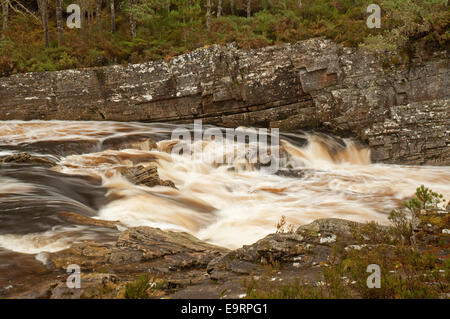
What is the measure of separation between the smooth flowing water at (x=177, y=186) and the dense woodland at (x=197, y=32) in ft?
16.4

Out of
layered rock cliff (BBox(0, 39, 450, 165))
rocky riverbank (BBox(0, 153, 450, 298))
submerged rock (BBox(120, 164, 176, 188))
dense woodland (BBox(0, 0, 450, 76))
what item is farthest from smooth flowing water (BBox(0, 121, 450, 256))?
dense woodland (BBox(0, 0, 450, 76))

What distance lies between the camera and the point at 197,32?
80.7ft

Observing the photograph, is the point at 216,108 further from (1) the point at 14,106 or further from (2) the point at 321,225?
(2) the point at 321,225

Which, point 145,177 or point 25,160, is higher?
point 25,160

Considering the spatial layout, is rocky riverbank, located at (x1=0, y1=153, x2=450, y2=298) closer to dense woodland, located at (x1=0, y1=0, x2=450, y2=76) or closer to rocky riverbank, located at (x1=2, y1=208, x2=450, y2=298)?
rocky riverbank, located at (x1=2, y1=208, x2=450, y2=298)

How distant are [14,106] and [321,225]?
19167 millimetres

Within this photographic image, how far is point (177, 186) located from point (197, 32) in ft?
49.6

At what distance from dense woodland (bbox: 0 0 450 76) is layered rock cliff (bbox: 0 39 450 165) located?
45.9 inches

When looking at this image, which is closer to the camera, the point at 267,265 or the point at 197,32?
the point at 267,265

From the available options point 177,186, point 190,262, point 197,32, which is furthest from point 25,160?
point 197,32

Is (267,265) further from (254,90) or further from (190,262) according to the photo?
(254,90)

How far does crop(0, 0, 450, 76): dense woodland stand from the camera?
58.3 ft

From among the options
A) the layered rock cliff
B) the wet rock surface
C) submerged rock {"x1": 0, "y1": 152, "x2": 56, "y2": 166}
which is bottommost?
the wet rock surface

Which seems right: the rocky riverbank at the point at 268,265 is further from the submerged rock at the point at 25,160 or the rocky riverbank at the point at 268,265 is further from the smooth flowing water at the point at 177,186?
the submerged rock at the point at 25,160
